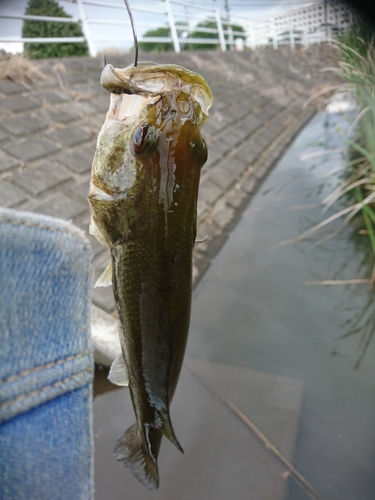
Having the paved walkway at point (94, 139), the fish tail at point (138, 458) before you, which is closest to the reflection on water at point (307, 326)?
the paved walkway at point (94, 139)

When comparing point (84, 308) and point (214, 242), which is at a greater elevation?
point (84, 308)

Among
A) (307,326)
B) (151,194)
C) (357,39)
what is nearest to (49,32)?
(357,39)

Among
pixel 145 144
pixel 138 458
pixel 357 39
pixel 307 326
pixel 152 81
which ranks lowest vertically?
pixel 307 326

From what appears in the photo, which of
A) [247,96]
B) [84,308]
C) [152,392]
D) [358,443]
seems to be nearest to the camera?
[84,308]

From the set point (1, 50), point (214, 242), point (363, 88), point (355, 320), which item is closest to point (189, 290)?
point (355, 320)

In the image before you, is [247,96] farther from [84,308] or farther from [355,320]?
[84,308]

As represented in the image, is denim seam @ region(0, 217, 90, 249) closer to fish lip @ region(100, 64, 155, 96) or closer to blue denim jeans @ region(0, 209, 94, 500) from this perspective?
blue denim jeans @ region(0, 209, 94, 500)

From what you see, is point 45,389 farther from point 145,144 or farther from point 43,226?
point 145,144
